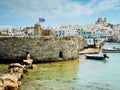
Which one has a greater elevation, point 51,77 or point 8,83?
point 8,83

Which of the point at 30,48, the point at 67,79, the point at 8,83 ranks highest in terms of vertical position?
the point at 30,48

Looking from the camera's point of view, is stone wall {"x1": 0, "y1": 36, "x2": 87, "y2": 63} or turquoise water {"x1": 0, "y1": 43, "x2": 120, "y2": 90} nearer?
turquoise water {"x1": 0, "y1": 43, "x2": 120, "y2": 90}

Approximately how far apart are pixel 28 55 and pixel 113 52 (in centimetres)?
2227

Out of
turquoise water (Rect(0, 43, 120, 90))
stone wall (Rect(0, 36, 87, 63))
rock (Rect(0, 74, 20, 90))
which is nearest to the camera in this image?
rock (Rect(0, 74, 20, 90))

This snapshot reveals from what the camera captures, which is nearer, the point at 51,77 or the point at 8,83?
the point at 8,83

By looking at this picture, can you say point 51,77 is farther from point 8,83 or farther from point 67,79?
point 8,83

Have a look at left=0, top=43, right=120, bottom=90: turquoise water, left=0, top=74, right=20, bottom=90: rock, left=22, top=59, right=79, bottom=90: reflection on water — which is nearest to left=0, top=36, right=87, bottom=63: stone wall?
left=22, top=59, right=79, bottom=90: reflection on water

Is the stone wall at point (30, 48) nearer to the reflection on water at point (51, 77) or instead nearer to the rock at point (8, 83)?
the reflection on water at point (51, 77)

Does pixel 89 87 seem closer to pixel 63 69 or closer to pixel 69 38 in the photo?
pixel 63 69

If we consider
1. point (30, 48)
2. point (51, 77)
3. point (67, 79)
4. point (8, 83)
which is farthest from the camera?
point (30, 48)

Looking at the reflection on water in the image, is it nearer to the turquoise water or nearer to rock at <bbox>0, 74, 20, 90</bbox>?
the turquoise water

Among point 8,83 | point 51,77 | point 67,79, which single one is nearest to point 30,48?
point 51,77

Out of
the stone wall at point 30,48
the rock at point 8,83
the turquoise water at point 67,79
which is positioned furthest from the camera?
the stone wall at point 30,48

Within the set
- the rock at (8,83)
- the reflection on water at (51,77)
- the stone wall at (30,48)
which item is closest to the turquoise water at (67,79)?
the reflection on water at (51,77)
